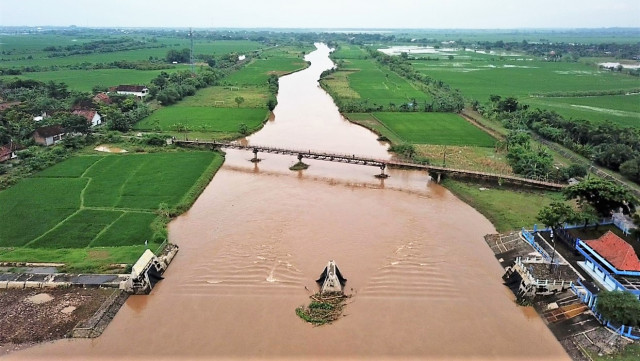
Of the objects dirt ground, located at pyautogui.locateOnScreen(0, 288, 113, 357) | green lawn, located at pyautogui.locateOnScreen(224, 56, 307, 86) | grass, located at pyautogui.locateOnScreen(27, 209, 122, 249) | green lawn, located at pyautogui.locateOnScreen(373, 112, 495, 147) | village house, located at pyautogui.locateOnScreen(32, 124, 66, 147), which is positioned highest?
green lawn, located at pyautogui.locateOnScreen(224, 56, 307, 86)

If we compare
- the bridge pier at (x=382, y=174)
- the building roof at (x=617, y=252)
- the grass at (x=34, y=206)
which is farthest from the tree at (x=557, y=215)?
the grass at (x=34, y=206)

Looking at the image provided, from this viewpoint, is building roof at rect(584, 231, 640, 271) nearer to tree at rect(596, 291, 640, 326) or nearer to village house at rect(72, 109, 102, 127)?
tree at rect(596, 291, 640, 326)

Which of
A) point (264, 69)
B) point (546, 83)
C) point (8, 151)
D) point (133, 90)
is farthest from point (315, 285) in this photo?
point (264, 69)

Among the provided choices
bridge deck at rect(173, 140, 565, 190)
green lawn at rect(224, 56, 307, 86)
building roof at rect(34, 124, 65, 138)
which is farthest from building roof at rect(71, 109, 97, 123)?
green lawn at rect(224, 56, 307, 86)

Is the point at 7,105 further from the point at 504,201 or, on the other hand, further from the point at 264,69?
the point at 504,201

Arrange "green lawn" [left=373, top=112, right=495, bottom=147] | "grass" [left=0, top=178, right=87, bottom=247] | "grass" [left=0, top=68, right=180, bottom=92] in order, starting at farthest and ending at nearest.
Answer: "grass" [left=0, top=68, right=180, bottom=92] → "green lawn" [left=373, top=112, right=495, bottom=147] → "grass" [left=0, top=178, right=87, bottom=247]

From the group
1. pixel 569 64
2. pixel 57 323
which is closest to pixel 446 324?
pixel 57 323

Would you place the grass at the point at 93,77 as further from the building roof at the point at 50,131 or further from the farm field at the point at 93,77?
the building roof at the point at 50,131

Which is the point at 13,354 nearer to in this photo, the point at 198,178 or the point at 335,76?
the point at 198,178
